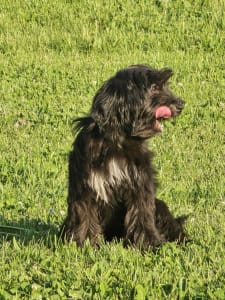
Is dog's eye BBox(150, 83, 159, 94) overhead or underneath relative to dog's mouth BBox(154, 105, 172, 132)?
overhead

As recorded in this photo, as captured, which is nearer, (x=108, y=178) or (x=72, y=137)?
(x=108, y=178)

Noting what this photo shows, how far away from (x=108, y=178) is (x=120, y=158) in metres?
0.18

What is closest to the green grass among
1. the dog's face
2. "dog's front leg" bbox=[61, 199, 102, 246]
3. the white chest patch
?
"dog's front leg" bbox=[61, 199, 102, 246]

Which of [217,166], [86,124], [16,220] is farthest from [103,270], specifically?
[217,166]

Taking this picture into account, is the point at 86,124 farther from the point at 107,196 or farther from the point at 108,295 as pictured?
the point at 108,295

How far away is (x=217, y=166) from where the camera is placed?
7.56 m

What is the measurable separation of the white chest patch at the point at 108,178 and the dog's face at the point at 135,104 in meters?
0.23

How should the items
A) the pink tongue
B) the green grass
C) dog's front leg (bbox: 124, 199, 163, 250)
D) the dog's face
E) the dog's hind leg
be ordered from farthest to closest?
the dog's hind leg
dog's front leg (bbox: 124, 199, 163, 250)
the pink tongue
the dog's face
the green grass

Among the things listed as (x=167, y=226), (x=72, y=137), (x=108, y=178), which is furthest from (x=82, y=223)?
(x=72, y=137)

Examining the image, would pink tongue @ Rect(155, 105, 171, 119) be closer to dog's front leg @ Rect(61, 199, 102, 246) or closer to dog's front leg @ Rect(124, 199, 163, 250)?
A: dog's front leg @ Rect(124, 199, 163, 250)

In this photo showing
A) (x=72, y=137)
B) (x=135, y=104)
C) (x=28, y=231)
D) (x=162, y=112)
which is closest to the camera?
(x=135, y=104)

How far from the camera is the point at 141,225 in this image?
16.8 feet

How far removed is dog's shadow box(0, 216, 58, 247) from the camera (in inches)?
A: 216

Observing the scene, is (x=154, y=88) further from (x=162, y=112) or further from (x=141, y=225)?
(x=141, y=225)
